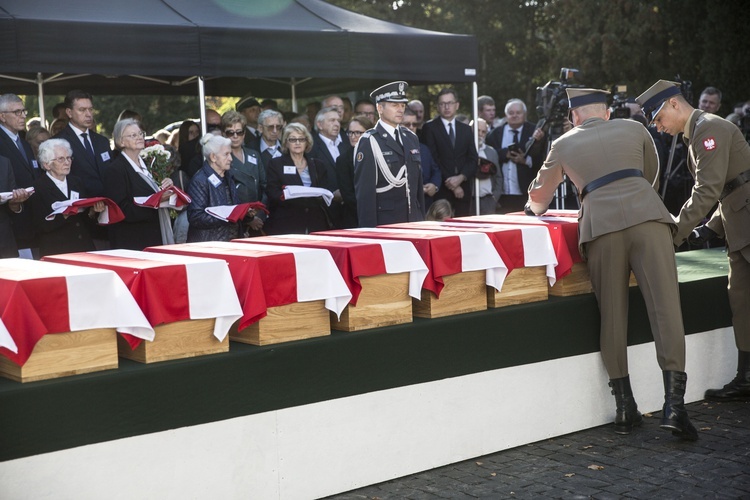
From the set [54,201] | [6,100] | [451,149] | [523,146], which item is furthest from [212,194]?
[523,146]

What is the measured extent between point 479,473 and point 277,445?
38.8 inches

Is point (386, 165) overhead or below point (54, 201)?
overhead

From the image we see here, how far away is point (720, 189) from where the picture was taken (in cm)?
523

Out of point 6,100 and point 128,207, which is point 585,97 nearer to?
point 128,207

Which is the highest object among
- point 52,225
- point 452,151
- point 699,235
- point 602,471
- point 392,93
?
point 392,93

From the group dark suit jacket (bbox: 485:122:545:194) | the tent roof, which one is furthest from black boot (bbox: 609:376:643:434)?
dark suit jacket (bbox: 485:122:545:194)

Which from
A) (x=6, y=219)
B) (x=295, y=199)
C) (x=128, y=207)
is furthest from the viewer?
(x=295, y=199)

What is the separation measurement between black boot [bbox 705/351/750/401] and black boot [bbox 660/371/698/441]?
87 centimetres

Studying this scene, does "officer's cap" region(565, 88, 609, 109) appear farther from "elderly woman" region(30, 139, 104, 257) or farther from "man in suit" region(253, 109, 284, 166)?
"man in suit" region(253, 109, 284, 166)

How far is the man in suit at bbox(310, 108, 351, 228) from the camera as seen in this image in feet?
26.2

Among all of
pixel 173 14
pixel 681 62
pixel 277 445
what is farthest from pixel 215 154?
pixel 681 62

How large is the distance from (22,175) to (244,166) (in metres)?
1.58

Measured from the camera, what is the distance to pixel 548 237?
15.8ft

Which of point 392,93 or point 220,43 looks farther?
point 220,43
